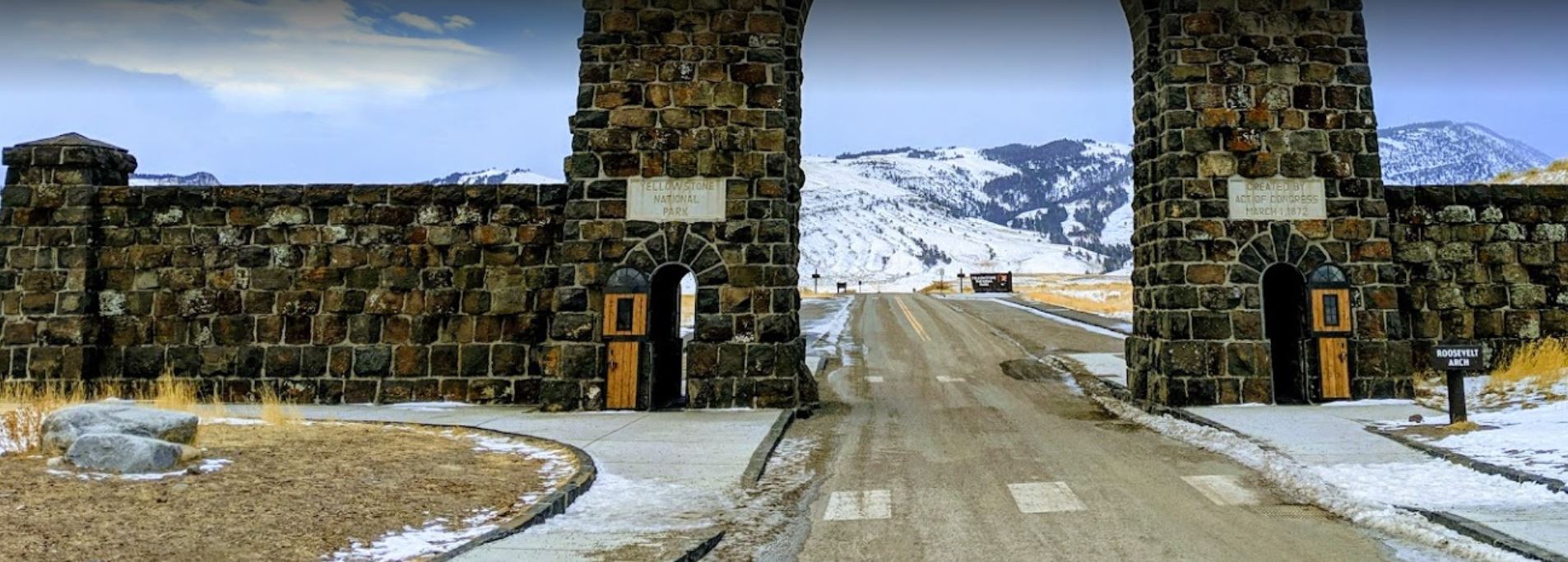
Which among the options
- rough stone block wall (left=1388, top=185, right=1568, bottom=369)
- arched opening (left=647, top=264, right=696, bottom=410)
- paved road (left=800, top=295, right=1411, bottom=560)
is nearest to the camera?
paved road (left=800, top=295, right=1411, bottom=560)

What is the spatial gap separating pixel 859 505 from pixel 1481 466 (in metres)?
4.92

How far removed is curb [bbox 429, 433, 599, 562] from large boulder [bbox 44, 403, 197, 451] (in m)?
3.25

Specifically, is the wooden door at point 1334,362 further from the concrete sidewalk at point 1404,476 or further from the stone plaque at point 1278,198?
the stone plaque at point 1278,198

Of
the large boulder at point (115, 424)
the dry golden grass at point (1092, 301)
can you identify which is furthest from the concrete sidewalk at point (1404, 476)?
the dry golden grass at point (1092, 301)

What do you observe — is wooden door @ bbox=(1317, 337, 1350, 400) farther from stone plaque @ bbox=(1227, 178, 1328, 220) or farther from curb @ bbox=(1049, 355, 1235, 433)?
curb @ bbox=(1049, 355, 1235, 433)

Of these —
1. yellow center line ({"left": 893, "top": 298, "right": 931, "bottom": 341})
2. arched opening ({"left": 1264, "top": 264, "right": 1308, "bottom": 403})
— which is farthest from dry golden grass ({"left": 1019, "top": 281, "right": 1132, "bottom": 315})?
arched opening ({"left": 1264, "top": 264, "right": 1308, "bottom": 403})

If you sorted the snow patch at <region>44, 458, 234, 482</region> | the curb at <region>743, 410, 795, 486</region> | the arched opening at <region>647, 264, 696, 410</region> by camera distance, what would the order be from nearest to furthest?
the snow patch at <region>44, 458, 234, 482</region> < the curb at <region>743, 410, 795, 486</region> < the arched opening at <region>647, 264, 696, 410</region>

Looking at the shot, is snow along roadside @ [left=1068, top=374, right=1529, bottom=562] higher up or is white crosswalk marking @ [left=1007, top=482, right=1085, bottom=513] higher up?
snow along roadside @ [left=1068, top=374, right=1529, bottom=562]

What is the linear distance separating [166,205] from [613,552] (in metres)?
11.7

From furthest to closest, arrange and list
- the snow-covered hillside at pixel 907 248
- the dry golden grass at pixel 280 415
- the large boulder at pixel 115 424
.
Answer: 1. the snow-covered hillside at pixel 907 248
2. the dry golden grass at pixel 280 415
3. the large boulder at pixel 115 424

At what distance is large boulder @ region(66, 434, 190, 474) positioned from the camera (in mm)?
6363

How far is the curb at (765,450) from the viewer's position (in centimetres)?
736

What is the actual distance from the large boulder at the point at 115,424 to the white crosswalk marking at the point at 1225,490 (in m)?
8.32

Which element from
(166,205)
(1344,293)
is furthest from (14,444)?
(1344,293)
